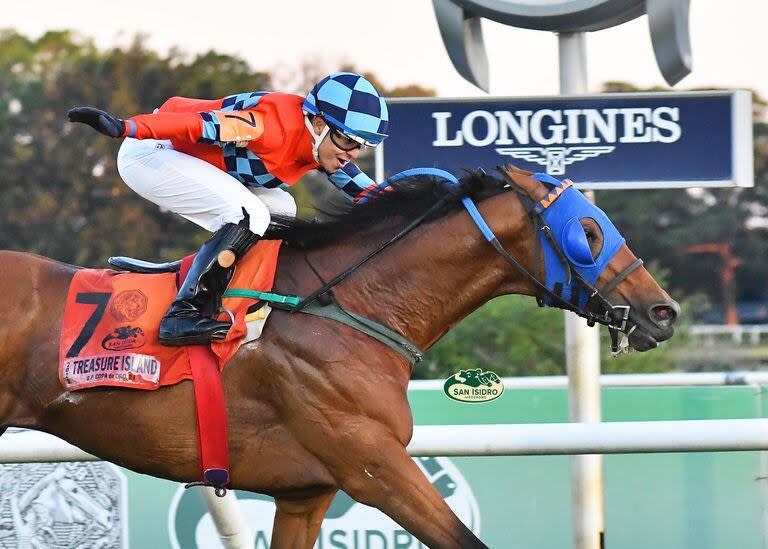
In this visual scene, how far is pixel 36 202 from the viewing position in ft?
106

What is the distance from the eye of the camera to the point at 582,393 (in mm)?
5207

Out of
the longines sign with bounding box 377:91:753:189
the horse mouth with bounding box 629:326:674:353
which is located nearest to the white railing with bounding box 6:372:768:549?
the horse mouth with bounding box 629:326:674:353

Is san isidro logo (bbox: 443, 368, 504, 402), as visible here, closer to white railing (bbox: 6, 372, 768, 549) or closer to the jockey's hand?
white railing (bbox: 6, 372, 768, 549)

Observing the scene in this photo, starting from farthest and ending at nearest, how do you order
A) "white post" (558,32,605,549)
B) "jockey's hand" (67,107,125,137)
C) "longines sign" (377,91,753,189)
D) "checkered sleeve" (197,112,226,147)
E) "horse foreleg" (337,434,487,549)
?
"longines sign" (377,91,753,189), "white post" (558,32,605,549), "checkered sleeve" (197,112,226,147), "horse foreleg" (337,434,487,549), "jockey's hand" (67,107,125,137)

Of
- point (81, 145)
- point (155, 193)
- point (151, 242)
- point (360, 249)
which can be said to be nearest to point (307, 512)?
point (360, 249)

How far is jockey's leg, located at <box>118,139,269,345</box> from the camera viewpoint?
3.82m

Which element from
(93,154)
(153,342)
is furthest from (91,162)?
(153,342)

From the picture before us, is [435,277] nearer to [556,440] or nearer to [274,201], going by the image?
[274,201]

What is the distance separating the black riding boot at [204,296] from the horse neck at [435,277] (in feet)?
1.24

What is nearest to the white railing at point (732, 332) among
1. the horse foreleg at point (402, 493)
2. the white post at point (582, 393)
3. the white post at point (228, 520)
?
the white post at point (582, 393)

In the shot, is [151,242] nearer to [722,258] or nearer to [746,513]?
[722,258]

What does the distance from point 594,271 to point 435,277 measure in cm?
54

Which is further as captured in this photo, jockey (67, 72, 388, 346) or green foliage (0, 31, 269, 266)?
green foliage (0, 31, 269, 266)

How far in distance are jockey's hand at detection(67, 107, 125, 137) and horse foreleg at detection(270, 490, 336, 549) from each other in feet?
4.52
